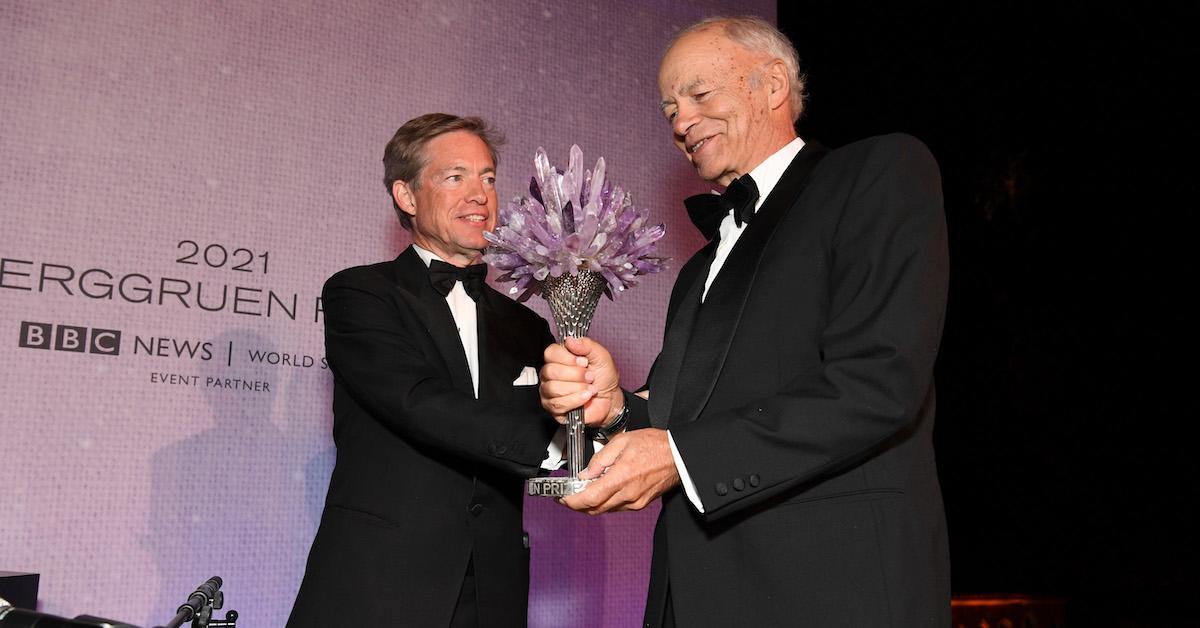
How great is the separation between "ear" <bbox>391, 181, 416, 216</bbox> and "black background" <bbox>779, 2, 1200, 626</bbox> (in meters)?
3.08

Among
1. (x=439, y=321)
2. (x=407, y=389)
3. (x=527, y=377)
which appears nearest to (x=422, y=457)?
(x=407, y=389)

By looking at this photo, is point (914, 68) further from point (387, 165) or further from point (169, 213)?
point (169, 213)

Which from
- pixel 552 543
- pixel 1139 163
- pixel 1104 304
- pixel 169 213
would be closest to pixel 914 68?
pixel 1139 163

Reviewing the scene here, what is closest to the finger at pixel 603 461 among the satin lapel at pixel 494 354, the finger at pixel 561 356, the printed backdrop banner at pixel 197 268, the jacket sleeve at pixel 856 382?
the jacket sleeve at pixel 856 382

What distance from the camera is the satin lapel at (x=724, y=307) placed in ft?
6.03

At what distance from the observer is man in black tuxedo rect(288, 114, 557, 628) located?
7.88ft

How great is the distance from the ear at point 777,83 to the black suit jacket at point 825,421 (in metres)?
0.40

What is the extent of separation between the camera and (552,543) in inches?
160

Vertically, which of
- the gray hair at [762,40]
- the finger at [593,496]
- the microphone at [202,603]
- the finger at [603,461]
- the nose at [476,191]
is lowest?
the microphone at [202,603]

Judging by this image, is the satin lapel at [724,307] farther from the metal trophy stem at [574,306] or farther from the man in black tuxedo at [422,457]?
the man in black tuxedo at [422,457]

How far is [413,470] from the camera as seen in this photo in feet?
8.47

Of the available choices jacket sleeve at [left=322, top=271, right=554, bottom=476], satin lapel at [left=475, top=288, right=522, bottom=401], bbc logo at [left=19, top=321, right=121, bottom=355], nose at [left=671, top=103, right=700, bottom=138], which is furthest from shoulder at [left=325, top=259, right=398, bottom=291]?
bbc logo at [left=19, top=321, right=121, bottom=355]

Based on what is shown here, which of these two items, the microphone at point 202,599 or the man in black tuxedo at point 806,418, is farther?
the microphone at point 202,599

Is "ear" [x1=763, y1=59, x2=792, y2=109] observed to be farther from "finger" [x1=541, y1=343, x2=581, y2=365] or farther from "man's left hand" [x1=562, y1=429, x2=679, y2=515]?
"man's left hand" [x1=562, y1=429, x2=679, y2=515]
